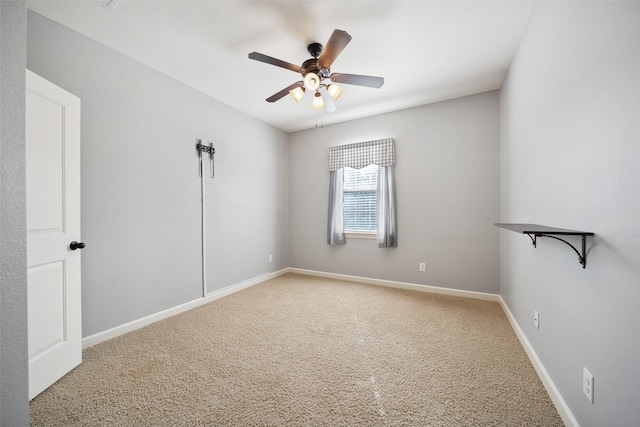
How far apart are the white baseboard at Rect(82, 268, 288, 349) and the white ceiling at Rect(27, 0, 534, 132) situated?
2564 millimetres

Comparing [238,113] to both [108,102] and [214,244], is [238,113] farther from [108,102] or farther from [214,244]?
[214,244]

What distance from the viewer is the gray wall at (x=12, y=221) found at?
810mm

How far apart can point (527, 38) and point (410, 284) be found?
2951 millimetres

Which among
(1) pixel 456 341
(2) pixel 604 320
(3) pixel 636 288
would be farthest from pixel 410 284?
(3) pixel 636 288

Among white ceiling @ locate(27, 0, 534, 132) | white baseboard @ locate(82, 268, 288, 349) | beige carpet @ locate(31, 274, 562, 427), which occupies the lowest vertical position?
beige carpet @ locate(31, 274, 562, 427)

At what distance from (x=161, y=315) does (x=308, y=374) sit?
183 cm

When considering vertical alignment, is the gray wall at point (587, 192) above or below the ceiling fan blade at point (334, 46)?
below

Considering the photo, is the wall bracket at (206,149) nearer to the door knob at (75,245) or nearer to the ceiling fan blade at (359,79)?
the door knob at (75,245)

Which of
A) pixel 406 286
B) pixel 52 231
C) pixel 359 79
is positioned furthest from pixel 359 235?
pixel 52 231

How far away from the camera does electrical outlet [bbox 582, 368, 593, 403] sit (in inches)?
44.1

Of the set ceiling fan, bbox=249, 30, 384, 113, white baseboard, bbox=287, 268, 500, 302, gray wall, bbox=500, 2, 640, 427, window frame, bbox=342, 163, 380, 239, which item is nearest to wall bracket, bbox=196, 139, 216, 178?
ceiling fan, bbox=249, 30, 384, 113

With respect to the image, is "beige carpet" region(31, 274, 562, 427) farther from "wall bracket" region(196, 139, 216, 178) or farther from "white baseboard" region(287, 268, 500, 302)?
"wall bracket" region(196, 139, 216, 178)

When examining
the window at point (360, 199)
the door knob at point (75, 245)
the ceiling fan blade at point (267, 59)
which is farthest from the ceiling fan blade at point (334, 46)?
the door knob at point (75, 245)

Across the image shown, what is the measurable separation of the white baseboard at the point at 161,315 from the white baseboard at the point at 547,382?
3.24 meters
